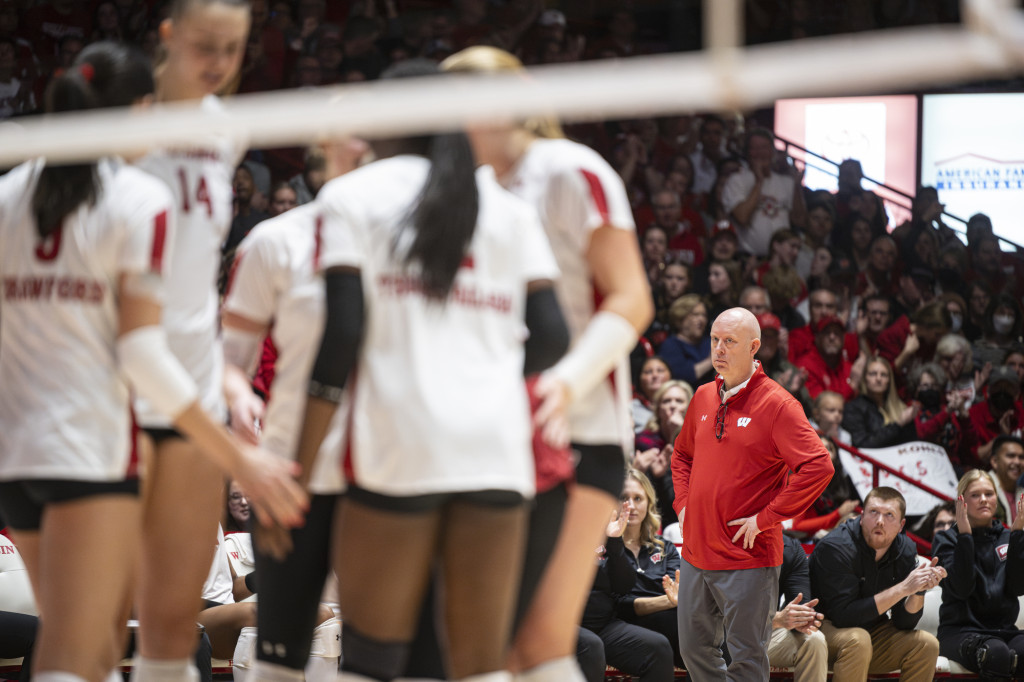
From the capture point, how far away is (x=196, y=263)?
2.80 meters

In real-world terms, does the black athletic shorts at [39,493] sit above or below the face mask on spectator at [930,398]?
above

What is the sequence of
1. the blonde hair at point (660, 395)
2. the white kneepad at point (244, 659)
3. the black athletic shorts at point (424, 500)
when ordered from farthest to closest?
1. the blonde hair at point (660, 395)
2. the white kneepad at point (244, 659)
3. the black athletic shorts at point (424, 500)

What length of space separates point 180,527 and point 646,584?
15.1 feet

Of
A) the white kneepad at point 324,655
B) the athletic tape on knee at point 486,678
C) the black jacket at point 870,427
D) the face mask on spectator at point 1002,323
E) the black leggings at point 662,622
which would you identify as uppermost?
the face mask on spectator at point 1002,323

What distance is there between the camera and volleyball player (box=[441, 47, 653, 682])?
2553 millimetres

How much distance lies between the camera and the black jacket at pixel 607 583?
6.64 metres

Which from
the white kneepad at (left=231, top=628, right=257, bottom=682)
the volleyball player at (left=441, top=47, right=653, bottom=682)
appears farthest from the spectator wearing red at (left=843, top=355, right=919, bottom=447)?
the volleyball player at (left=441, top=47, right=653, bottom=682)

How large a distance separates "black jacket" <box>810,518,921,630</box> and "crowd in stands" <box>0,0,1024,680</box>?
0.50m

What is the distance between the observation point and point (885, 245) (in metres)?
11.1

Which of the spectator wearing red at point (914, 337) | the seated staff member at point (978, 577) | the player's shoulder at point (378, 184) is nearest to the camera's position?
the player's shoulder at point (378, 184)

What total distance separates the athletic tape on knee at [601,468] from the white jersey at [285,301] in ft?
1.98

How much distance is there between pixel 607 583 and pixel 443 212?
469cm

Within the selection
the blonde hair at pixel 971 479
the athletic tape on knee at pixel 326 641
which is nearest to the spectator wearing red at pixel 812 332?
the blonde hair at pixel 971 479

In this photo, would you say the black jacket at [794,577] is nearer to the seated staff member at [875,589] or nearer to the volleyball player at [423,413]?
the seated staff member at [875,589]
